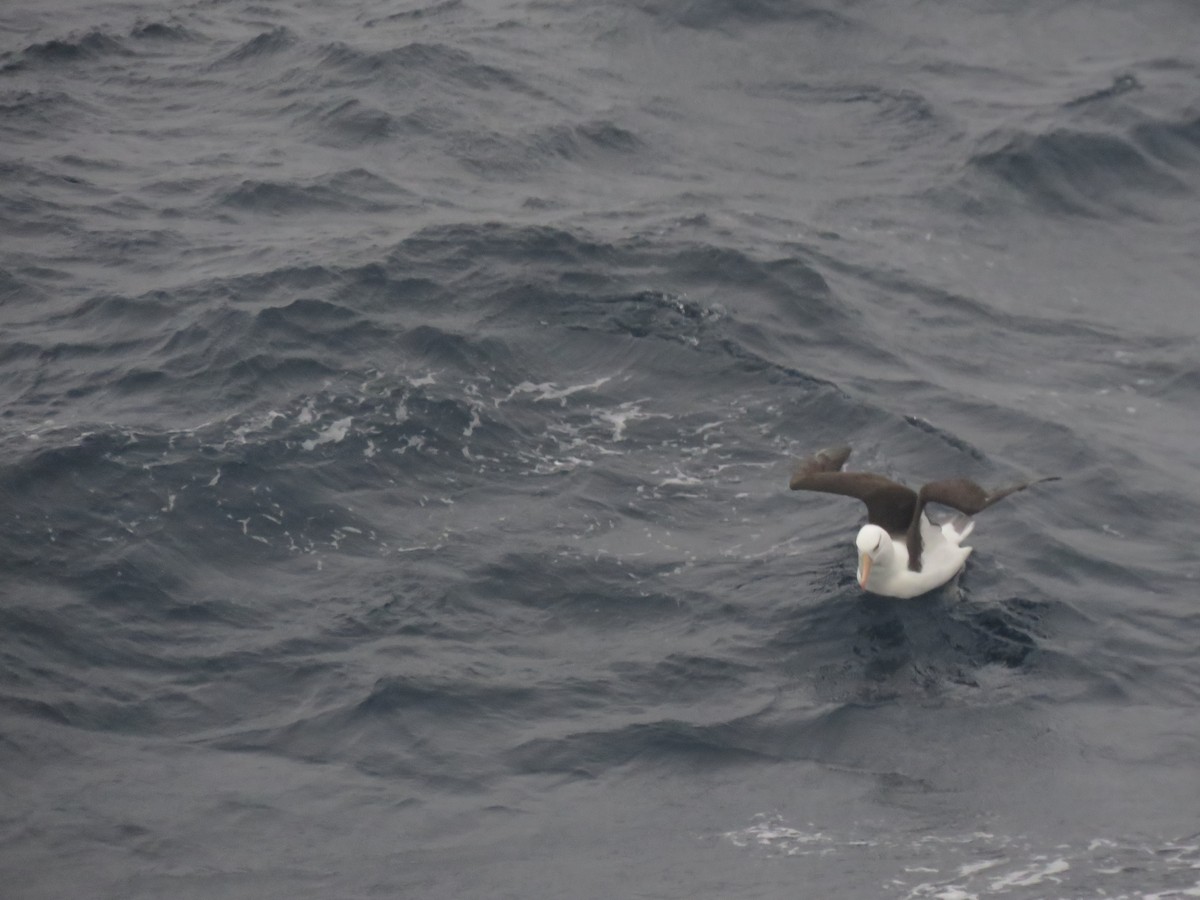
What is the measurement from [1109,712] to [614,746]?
16.8 ft

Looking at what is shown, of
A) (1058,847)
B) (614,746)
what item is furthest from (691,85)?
(1058,847)

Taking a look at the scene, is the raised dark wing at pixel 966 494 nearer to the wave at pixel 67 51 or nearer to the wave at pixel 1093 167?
the wave at pixel 1093 167

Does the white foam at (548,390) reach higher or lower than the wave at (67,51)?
lower

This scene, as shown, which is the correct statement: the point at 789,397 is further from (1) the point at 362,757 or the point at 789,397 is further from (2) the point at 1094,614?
(1) the point at 362,757

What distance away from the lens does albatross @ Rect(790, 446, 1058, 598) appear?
18.0m

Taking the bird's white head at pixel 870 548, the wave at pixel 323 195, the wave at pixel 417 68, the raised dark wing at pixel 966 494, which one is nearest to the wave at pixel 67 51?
the wave at pixel 417 68

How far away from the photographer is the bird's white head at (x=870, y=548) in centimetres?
1802

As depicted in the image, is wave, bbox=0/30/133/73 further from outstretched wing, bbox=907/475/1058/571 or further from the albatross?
outstretched wing, bbox=907/475/1058/571

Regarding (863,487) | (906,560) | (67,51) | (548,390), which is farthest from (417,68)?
(906,560)

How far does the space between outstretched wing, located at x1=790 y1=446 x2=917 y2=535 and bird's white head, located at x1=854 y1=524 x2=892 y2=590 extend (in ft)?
1.62

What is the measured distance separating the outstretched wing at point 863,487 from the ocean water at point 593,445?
0.79 m

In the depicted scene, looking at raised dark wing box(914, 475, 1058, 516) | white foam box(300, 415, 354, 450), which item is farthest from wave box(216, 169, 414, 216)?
raised dark wing box(914, 475, 1058, 516)

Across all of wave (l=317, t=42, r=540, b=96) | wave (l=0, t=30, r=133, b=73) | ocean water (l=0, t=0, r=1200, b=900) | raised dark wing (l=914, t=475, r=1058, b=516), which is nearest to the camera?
ocean water (l=0, t=0, r=1200, b=900)

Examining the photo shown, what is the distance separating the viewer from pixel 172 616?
17938 mm
